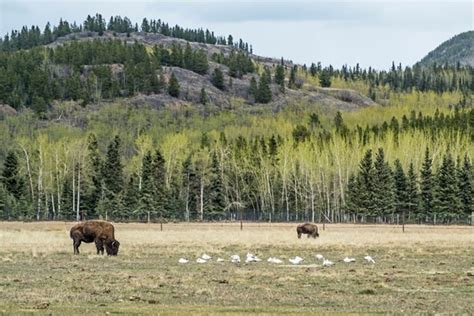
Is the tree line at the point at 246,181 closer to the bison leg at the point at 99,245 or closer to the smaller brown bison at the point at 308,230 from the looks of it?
the smaller brown bison at the point at 308,230

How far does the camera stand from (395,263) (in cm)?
3534

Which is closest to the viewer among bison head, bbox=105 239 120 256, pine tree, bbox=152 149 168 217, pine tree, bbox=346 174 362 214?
bison head, bbox=105 239 120 256

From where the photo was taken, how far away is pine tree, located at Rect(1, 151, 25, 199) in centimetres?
11100

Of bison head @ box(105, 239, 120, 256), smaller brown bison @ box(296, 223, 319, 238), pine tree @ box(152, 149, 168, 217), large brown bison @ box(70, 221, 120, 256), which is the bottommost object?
smaller brown bison @ box(296, 223, 319, 238)

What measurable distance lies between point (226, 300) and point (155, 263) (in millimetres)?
12983

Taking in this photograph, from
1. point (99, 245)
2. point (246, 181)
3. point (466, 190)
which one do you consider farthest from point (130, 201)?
point (99, 245)

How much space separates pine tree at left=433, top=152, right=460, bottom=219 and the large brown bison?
72.4m

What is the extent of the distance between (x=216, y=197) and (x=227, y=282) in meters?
89.2

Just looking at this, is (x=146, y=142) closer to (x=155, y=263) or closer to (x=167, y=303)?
(x=155, y=263)

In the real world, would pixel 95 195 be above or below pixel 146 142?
below

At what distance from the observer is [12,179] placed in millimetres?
111375

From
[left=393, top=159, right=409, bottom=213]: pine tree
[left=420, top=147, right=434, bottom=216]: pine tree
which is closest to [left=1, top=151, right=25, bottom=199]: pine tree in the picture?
[left=393, top=159, right=409, bottom=213]: pine tree

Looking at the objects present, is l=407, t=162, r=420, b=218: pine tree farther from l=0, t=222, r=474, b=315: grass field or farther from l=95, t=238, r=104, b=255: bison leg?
l=95, t=238, r=104, b=255: bison leg

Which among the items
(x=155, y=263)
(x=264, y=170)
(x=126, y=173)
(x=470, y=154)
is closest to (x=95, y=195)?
(x=126, y=173)
